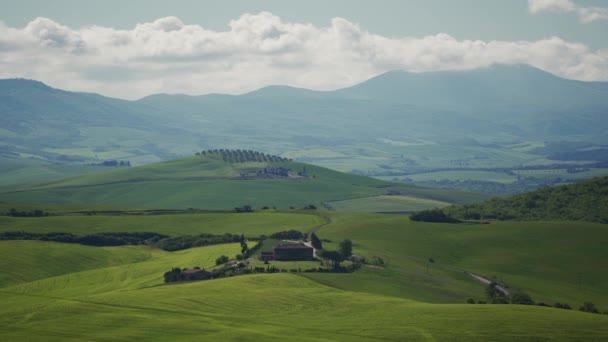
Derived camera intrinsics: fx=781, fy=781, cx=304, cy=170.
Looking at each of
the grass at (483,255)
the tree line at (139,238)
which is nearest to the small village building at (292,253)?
the grass at (483,255)

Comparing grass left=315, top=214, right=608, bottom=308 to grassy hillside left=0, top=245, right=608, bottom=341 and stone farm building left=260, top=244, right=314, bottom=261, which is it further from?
grassy hillside left=0, top=245, right=608, bottom=341

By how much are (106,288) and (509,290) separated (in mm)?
63545

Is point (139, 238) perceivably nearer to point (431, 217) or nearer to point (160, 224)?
point (160, 224)

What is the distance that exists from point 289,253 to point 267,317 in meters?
43.7

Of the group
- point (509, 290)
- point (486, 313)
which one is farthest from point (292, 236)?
point (486, 313)

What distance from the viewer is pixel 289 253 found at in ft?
439

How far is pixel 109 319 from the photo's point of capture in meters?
81.9

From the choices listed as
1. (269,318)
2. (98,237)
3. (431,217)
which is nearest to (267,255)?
(269,318)

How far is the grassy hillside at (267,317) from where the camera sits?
261ft

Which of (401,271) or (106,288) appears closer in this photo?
(106,288)

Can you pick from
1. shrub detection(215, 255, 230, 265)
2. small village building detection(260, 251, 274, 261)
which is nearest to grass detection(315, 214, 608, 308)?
small village building detection(260, 251, 274, 261)

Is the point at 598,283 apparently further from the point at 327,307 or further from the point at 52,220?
the point at 52,220

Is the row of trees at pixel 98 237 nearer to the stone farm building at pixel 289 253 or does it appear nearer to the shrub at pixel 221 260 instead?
the shrub at pixel 221 260

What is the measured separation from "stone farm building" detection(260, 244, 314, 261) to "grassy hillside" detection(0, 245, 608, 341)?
2484 cm
